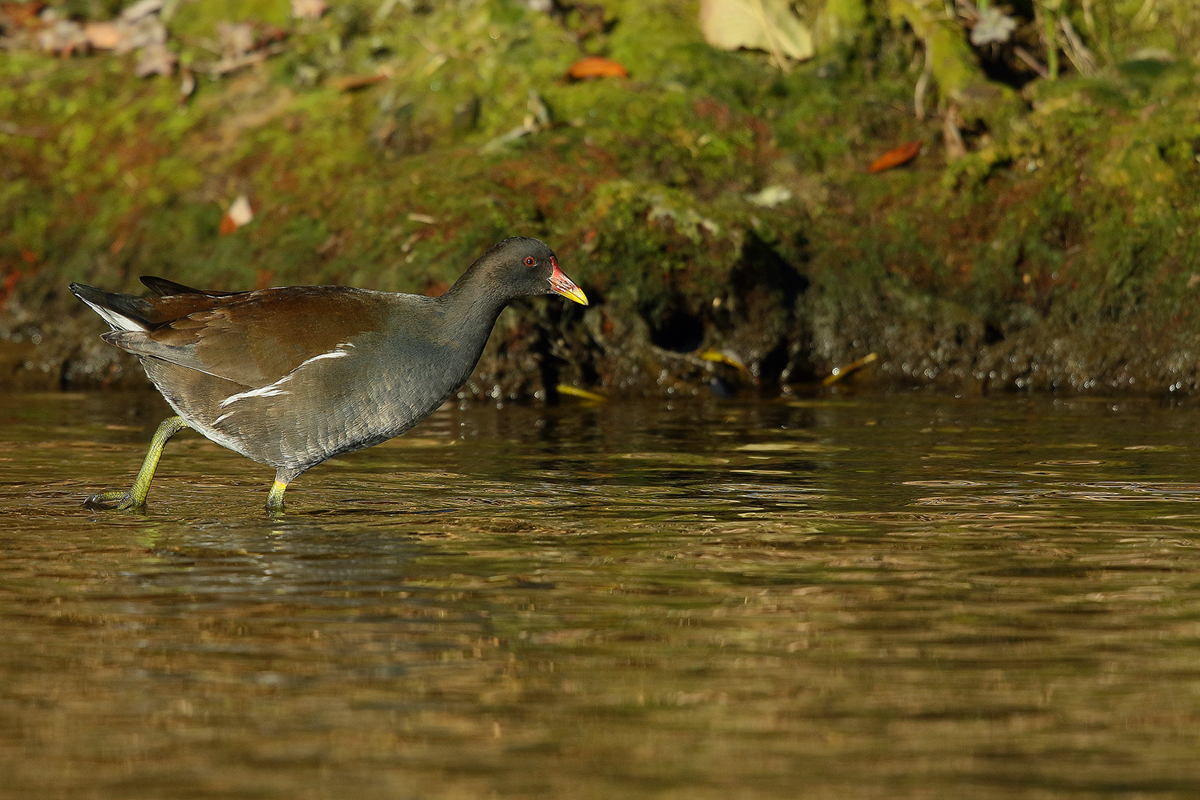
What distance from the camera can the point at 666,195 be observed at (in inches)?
436

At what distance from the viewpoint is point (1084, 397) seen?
33.6 ft

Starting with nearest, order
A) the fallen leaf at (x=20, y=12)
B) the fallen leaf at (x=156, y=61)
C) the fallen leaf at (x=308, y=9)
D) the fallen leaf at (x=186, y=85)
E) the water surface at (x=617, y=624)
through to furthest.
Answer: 1. the water surface at (x=617, y=624)
2. the fallen leaf at (x=186, y=85)
3. the fallen leaf at (x=156, y=61)
4. the fallen leaf at (x=308, y=9)
5. the fallen leaf at (x=20, y=12)

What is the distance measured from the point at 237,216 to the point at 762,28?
14.8 feet

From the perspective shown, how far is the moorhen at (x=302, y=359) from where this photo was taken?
7.17 metres

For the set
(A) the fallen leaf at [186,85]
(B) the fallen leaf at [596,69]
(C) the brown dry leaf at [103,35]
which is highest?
(C) the brown dry leaf at [103,35]

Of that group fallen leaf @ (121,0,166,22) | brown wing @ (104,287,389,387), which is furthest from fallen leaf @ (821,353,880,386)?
fallen leaf @ (121,0,166,22)

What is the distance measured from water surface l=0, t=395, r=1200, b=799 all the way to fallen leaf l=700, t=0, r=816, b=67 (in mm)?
4975

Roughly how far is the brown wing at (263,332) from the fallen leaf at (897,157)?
5.49 metres

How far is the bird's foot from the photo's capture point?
708 cm

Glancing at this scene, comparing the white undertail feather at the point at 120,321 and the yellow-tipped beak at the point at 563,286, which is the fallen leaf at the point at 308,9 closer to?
the white undertail feather at the point at 120,321

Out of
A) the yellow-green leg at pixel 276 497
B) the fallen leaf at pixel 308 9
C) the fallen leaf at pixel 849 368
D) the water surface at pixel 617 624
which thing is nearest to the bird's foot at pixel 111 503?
the water surface at pixel 617 624

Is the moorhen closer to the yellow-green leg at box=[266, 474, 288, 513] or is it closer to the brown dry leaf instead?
the yellow-green leg at box=[266, 474, 288, 513]

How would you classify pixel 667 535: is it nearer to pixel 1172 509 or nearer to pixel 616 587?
pixel 616 587

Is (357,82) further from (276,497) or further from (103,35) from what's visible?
(276,497)
